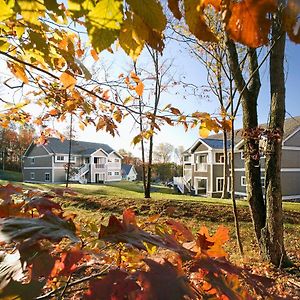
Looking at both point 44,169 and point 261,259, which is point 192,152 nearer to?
point 44,169

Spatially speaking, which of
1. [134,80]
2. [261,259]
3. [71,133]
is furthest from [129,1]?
[71,133]

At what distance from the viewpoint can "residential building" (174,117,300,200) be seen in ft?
76.2

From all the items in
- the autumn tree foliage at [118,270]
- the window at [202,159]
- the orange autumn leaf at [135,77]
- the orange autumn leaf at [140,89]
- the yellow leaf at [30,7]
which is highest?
the window at [202,159]

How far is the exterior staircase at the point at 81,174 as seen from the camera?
39.8 metres

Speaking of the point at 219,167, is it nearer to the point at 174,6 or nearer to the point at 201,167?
the point at 201,167

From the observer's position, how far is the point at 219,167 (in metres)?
28.0

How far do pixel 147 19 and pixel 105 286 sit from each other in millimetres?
644

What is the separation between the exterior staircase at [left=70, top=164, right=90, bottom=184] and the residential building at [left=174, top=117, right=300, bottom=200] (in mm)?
14214

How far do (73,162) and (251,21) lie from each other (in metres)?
42.2

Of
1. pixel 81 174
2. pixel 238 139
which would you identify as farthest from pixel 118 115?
pixel 81 174

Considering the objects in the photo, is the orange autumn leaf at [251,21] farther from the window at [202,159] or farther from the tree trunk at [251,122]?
the window at [202,159]

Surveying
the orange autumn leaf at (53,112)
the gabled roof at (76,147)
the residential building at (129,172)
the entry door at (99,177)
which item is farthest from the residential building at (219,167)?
the residential building at (129,172)

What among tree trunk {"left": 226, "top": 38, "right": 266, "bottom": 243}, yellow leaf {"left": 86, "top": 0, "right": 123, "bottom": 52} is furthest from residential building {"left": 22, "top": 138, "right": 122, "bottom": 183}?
yellow leaf {"left": 86, "top": 0, "right": 123, "bottom": 52}

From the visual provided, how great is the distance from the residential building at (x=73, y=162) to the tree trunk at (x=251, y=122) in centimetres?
3519
